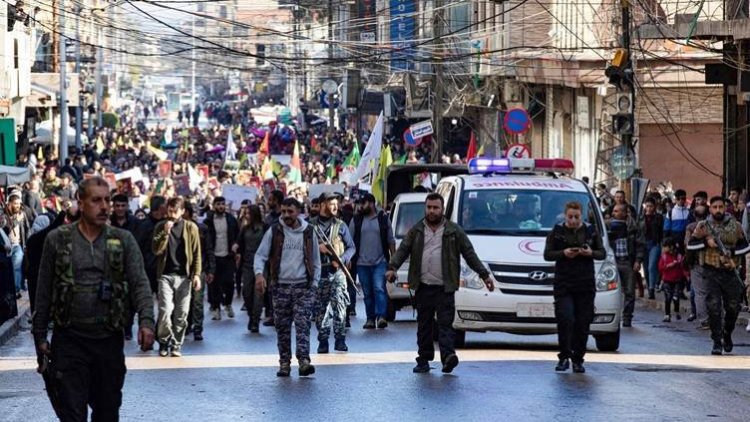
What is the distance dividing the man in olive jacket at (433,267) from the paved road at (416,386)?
420 mm

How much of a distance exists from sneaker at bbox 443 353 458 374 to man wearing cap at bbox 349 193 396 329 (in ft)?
21.8

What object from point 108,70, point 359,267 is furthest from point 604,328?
point 108,70

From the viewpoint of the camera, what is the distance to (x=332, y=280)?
18188 millimetres

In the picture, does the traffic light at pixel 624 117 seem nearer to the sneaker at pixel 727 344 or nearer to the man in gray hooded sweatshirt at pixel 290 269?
the sneaker at pixel 727 344

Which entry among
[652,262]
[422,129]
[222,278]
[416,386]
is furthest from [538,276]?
[422,129]

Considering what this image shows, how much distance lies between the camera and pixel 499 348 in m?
17.8

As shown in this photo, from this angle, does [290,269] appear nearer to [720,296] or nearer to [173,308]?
[173,308]

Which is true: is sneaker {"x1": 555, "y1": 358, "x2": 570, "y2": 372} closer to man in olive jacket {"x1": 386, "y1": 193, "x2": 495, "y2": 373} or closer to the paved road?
the paved road

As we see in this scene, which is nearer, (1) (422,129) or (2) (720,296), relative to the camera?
(2) (720,296)

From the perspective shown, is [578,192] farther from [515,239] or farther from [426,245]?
[426,245]

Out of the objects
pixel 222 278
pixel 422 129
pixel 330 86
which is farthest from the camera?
pixel 330 86

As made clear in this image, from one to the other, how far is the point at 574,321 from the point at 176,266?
15.0ft

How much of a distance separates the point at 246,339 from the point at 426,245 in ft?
16.4

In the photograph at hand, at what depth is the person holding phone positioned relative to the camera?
50.0ft
